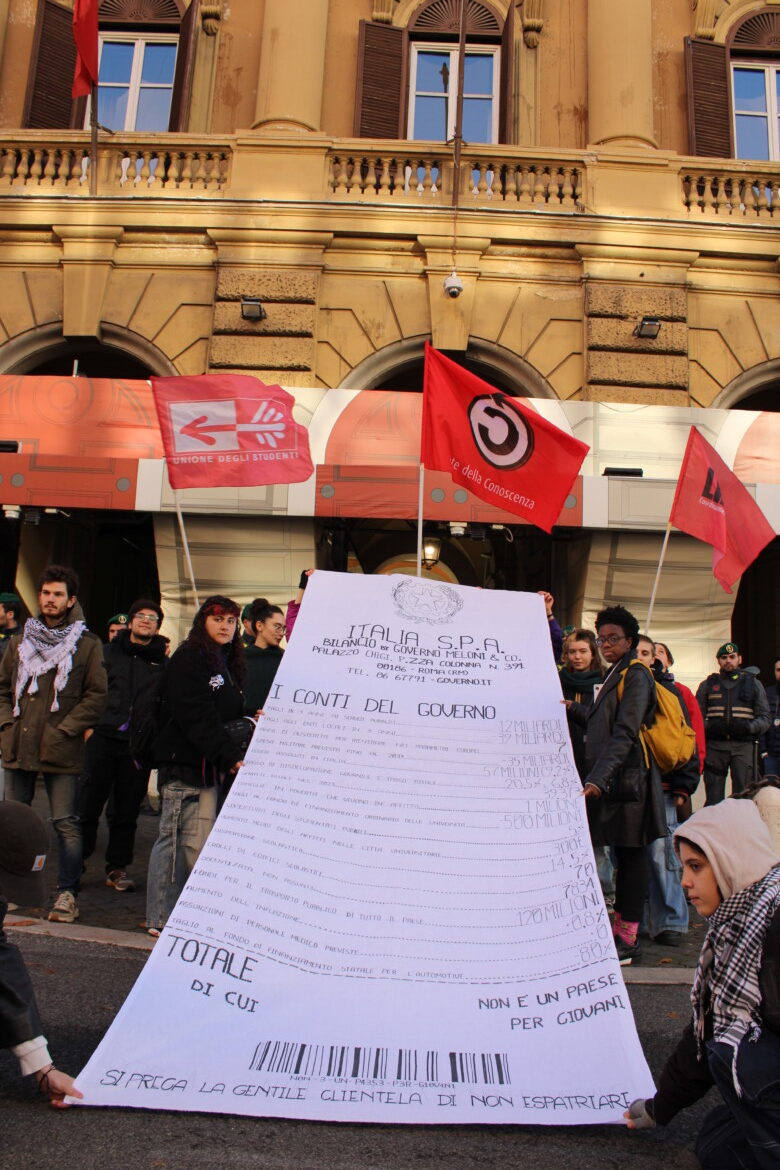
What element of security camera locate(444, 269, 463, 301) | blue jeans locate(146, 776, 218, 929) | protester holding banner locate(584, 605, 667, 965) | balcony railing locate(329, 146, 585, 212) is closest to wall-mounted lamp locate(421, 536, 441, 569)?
security camera locate(444, 269, 463, 301)

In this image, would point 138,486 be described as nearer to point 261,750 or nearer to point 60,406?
point 60,406

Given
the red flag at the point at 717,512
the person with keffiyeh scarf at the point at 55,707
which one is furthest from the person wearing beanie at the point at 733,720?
the person with keffiyeh scarf at the point at 55,707

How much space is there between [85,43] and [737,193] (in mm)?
7687

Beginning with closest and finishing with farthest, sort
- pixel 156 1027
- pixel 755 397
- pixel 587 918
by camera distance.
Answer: pixel 156 1027 < pixel 587 918 < pixel 755 397

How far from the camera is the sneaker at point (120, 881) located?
5812 millimetres

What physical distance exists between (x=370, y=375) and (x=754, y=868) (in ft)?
31.5

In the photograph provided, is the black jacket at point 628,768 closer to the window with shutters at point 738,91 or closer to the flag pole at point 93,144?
the flag pole at point 93,144

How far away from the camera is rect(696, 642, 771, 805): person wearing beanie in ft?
26.9

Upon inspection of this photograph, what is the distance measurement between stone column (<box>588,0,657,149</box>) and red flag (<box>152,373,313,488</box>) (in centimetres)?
600

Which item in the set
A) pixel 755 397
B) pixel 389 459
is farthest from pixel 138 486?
pixel 755 397

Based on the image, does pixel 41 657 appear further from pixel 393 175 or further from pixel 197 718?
A: pixel 393 175

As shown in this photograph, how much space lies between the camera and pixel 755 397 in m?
13.1

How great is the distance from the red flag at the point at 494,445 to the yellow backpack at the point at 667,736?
87.3 inches

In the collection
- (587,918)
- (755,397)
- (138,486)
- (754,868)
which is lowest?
(587,918)
